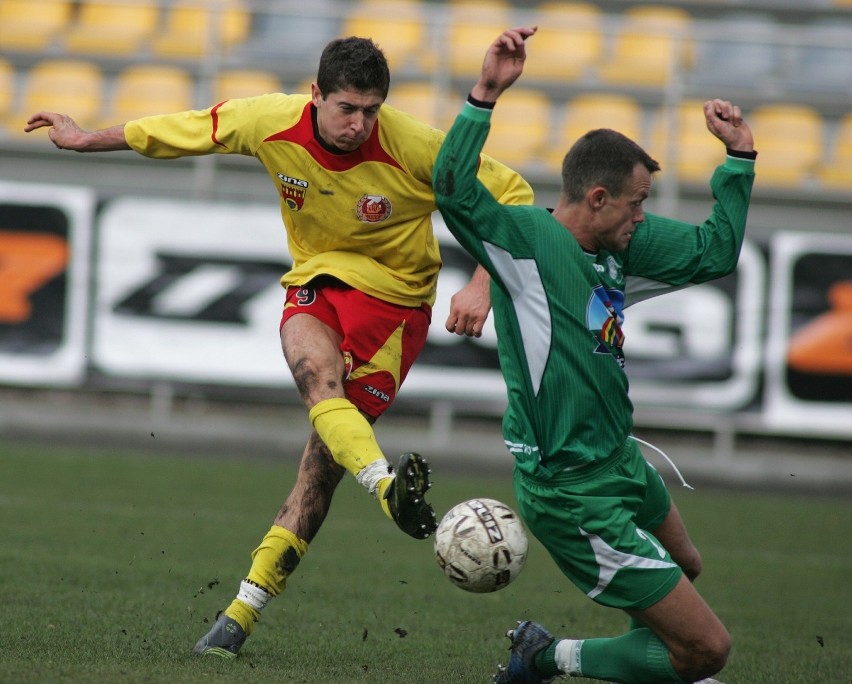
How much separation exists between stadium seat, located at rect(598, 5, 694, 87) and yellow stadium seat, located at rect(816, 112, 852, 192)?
79.6 inches

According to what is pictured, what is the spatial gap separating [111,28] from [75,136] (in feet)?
39.0

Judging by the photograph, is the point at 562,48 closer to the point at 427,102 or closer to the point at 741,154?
the point at 427,102

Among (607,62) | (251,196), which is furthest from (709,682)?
(607,62)

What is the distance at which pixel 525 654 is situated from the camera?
4570mm

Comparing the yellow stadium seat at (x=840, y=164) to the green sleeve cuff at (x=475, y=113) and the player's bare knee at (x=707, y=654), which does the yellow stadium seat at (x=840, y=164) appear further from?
the green sleeve cuff at (x=475, y=113)

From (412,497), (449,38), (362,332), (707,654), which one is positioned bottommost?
(707,654)

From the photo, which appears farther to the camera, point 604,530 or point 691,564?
point 691,564

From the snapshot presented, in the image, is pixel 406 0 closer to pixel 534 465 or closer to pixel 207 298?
pixel 207 298

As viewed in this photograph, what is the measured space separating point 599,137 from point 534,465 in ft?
3.73

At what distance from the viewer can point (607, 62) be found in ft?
52.5

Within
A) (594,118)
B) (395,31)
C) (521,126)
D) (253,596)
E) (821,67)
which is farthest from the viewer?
(395,31)

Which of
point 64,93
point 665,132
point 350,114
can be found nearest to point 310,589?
point 350,114

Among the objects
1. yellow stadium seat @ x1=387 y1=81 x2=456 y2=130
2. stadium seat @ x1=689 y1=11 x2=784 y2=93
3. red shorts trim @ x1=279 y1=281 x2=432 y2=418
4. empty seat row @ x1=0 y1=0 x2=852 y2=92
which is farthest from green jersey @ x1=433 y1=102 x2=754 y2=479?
stadium seat @ x1=689 y1=11 x2=784 y2=93

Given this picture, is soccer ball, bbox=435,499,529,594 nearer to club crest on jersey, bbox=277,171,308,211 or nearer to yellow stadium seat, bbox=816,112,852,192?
club crest on jersey, bbox=277,171,308,211
